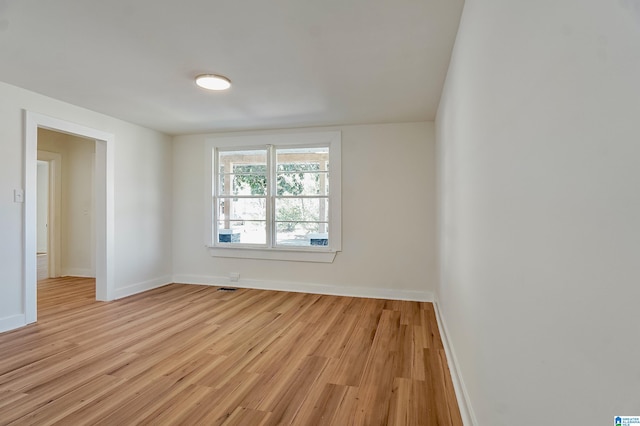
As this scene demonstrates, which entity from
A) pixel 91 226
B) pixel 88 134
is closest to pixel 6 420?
pixel 88 134

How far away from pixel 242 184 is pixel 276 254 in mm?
1276

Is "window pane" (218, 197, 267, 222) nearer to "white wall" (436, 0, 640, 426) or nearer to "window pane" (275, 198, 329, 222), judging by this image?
"window pane" (275, 198, 329, 222)

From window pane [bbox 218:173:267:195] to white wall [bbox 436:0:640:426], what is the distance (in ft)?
13.1

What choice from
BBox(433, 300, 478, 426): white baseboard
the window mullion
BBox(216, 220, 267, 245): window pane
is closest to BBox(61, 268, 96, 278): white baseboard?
BBox(216, 220, 267, 245): window pane

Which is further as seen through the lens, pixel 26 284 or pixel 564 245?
pixel 26 284

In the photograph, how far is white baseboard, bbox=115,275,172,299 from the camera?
14.5 ft

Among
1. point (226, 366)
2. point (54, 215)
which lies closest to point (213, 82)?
point (226, 366)

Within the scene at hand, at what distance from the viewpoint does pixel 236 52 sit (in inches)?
97.7

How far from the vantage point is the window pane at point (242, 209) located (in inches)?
199

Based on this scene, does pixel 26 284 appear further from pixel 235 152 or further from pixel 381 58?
pixel 381 58

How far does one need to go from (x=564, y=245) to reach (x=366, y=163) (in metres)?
3.99

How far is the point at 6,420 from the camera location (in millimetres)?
1794

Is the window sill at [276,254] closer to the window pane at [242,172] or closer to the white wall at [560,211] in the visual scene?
the window pane at [242,172]

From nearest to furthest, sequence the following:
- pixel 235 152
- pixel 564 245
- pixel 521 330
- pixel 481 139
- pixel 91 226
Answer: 1. pixel 564 245
2. pixel 521 330
3. pixel 481 139
4. pixel 235 152
5. pixel 91 226
